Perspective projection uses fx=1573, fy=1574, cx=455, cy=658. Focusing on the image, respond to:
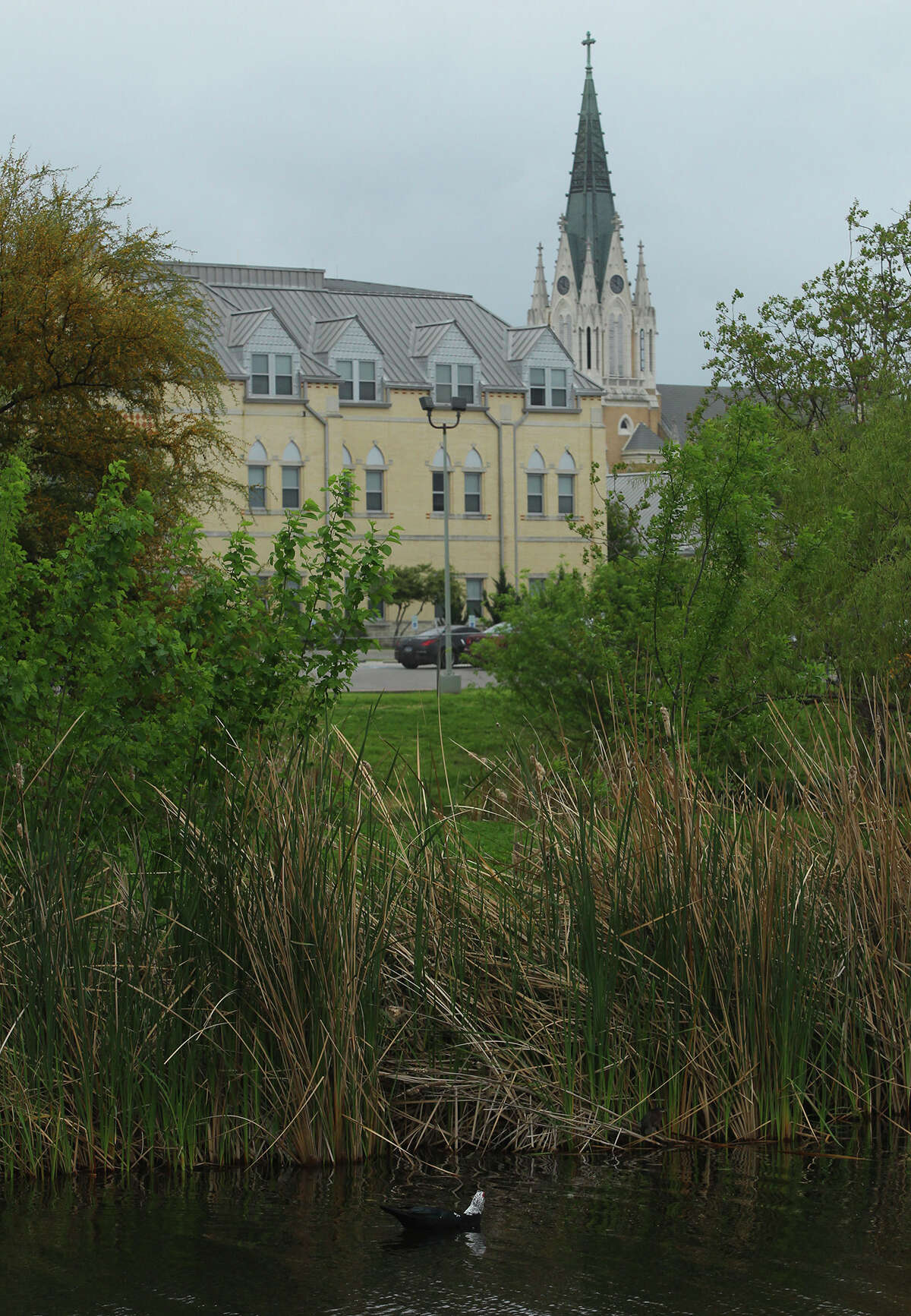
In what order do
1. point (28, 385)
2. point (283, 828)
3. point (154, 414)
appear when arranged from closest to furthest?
1. point (283, 828)
2. point (28, 385)
3. point (154, 414)

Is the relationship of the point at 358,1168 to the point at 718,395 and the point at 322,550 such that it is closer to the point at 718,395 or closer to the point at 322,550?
the point at 322,550

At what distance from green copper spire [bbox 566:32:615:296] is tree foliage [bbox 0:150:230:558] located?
328 ft

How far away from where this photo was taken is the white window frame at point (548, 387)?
60781mm

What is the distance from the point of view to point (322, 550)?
8.89m

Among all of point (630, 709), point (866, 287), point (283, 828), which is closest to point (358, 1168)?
point (283, 828)

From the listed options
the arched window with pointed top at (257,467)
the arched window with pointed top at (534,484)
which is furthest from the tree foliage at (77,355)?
the arched window with pointed top at (534,484)

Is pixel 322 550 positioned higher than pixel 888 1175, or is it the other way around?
pixel 322 550

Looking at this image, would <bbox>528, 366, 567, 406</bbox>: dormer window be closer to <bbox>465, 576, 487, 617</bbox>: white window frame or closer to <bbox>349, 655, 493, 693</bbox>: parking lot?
<bbox>465, 576, 487, 617</bbox>: white window frame

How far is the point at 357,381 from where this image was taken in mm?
58156

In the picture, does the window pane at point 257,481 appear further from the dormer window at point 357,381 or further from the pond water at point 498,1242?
the pond water at point 498,1242

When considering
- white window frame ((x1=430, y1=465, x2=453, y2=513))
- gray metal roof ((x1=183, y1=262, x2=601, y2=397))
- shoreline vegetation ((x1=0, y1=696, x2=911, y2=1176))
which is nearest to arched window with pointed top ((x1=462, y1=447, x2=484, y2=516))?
white window frame ((x1=430, y1=465, x2=453, y2=513))

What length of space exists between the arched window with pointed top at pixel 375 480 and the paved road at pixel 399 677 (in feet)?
54.7

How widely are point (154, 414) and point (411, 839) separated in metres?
19.2

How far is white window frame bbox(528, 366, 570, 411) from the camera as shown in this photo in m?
60.8
